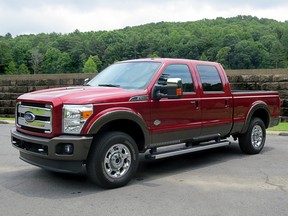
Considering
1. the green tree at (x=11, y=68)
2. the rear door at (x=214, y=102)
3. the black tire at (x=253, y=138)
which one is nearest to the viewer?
the rear door at (x=214, y=102)

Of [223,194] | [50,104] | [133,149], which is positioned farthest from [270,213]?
[50,104]

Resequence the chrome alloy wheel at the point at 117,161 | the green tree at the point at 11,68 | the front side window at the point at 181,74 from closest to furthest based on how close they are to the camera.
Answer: the chrome alloy wheel at the point at 117,161, the front side window at the point at 181,74, the green tree at the point at 11,68

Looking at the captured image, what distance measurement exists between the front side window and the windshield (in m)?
0.19

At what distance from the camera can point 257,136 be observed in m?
8.27

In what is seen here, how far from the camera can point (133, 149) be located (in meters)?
5.69

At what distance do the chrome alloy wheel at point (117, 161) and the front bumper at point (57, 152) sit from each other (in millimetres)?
391

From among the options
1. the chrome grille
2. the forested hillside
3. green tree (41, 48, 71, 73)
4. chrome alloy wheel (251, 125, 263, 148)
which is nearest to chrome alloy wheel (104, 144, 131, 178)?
the chrome grille

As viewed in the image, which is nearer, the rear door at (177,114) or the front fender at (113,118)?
the front fender at (113,118)

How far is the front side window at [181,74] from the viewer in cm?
635

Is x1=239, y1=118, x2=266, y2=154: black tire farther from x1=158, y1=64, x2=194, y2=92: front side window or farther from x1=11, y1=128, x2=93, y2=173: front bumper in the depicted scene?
x1=11, y1=128, x2=93, y2=173: front bumper

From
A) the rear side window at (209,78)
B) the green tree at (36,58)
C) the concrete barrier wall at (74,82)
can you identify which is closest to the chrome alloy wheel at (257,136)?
the rear side window at (209,78)

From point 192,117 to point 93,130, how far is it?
6.96 feet

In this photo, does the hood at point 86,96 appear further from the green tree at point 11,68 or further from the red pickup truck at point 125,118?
the green tree at point 11,68

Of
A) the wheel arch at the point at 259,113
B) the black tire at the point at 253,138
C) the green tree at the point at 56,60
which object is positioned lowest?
the black tire at the point at 253,138
